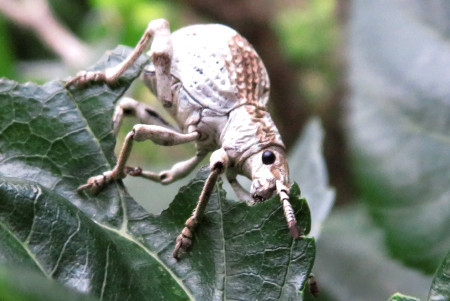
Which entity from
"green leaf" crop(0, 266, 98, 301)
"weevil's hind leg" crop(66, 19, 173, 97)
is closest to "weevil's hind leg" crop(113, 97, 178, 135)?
"weevil's hind leg" crop(66, 19, 173, 97)

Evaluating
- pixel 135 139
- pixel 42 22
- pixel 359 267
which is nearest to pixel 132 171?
pixel 135 139

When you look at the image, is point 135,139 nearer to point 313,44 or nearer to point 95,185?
point 95,185

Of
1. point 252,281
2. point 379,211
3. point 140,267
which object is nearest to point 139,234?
point 140,267

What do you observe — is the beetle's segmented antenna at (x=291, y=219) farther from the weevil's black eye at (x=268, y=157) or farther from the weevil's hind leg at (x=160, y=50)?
the weevil's hind leg at (x=160, y=50)

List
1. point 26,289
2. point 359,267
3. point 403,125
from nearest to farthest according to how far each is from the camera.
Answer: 1. point 26,289
2. point 403,125
3. point 359,267

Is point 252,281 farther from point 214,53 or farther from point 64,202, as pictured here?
point 214,53

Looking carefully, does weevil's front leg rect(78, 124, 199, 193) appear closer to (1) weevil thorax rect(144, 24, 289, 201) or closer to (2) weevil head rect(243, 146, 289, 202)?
(1) weevil thorax rect(144, 24, 289, 201)
